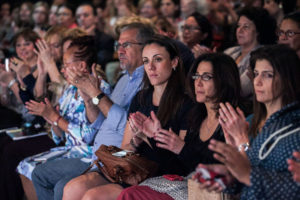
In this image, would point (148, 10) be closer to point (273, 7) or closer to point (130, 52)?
point (273, 7)

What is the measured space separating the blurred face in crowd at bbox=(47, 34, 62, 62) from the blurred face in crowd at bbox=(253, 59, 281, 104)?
2.70m

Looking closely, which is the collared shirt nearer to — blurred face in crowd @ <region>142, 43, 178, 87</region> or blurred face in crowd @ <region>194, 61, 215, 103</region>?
blurred face in crowd @ <region>142, 43, 178, 87</region>

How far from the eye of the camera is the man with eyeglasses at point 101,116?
2975 millimetres

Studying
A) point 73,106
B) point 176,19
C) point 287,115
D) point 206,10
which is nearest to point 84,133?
point 73,106

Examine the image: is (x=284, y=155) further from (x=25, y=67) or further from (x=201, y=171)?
(x=25, y=67)

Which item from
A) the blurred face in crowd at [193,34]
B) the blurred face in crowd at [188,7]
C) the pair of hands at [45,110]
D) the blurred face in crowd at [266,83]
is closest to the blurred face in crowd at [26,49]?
the pair of hands at [45,110]

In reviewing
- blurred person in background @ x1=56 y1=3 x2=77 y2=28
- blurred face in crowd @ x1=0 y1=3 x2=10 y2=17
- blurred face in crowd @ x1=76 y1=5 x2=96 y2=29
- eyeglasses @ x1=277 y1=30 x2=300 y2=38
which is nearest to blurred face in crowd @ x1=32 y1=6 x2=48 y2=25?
blurred person in background @ x1=56 y1=3 x2=77 y2=28

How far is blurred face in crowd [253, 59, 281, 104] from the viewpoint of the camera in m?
1.94

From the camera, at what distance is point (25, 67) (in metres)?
4.27

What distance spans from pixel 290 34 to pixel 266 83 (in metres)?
1.09

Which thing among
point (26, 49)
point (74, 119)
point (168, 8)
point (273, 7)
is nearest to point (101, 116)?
point (74, 119)

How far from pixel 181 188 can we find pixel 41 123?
201 centimetres

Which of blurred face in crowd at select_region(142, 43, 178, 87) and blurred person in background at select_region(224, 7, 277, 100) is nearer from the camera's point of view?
blurred face in crowd at select_region(142, 43, 178, 87)

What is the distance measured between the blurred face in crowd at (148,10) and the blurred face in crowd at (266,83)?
13.4 feet
